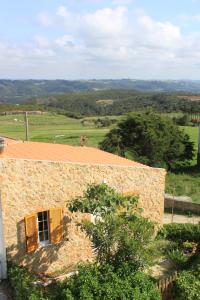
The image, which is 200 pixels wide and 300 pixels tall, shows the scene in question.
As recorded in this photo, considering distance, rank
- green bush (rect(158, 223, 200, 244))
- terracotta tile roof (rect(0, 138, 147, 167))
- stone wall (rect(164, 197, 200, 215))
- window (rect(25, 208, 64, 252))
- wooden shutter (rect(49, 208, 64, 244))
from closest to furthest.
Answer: window (rect(25, 208, 64, 252)), wooden shutter (rect(49, 208, 64, 244)), terracotta tile roof (rect(0, 138, 147, 167)), green bush (rect(158, 223, 200, 244)), stone wall (rect(164, 197, 200, 215))

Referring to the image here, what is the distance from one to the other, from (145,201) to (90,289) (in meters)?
8.00

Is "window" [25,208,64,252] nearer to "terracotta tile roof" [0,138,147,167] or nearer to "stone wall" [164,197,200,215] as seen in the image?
"terracotta tile roof" [0,138,147,167]

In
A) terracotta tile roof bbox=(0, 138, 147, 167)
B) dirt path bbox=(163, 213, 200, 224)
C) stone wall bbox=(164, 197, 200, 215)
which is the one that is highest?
terracotta tile roof bbox=(0, 138, 147, 167)

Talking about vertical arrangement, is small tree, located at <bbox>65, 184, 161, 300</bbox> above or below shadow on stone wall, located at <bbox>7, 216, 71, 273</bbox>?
above

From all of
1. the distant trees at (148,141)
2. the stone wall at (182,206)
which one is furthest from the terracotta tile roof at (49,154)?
the distant trees at (148,141)

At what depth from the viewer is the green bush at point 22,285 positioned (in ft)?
40.8

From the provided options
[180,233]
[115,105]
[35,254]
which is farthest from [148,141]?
[115,105]

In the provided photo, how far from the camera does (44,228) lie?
15.9 m

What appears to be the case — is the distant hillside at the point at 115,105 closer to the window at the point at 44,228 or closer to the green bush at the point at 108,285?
the window at the point at 44,228

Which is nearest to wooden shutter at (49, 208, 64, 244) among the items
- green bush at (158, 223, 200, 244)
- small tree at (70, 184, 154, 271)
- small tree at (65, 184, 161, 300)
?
small tree at (65, 184, 161, 300)

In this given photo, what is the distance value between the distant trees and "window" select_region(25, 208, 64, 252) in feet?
75.5

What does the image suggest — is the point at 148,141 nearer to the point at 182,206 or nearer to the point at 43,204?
the point at 182,206

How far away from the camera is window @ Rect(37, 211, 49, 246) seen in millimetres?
15766

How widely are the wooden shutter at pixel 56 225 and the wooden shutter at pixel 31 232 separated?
68 cm
